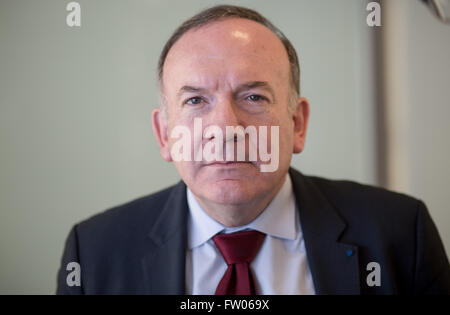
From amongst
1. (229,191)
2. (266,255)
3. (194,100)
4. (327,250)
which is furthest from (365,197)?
(194,100)

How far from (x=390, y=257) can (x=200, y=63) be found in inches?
24.1

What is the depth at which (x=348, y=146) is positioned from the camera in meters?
1.08

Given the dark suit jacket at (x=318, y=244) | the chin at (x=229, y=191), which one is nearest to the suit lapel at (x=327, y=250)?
the dark suit jacket at (x=318, y=244)

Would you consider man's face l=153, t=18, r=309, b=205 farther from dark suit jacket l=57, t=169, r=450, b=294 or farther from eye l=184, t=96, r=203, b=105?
dark suit jacket l=57, t=169, r=450, b=294

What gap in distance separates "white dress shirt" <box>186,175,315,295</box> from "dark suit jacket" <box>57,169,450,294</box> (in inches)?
1.1

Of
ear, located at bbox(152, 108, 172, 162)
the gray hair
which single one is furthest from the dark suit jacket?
the gray hair

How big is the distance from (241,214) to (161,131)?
0.26 m

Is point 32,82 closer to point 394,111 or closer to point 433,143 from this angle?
point 394,111

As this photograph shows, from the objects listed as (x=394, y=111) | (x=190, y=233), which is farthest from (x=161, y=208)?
(x=394, y=111)

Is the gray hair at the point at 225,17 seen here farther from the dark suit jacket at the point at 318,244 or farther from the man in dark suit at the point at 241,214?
the dark suit jacket at the point at 318,244

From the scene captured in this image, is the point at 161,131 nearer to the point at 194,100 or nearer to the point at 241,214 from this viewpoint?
the point at 194,100

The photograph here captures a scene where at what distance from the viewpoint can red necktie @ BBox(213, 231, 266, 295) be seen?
0.87m

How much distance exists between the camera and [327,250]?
0.91 m

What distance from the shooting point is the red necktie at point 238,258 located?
87 cm
